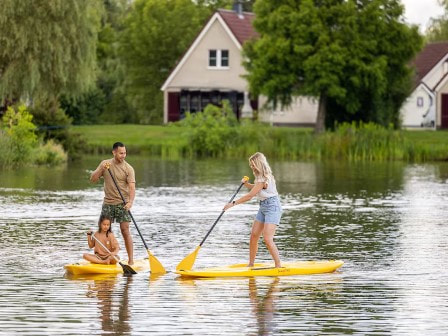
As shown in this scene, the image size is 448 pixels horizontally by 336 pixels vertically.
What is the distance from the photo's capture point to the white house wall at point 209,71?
84625mm

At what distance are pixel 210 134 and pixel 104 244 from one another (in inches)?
1765

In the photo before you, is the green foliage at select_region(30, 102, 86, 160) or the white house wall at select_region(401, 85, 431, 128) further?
the white house wall at select_region(401, 85, 431, 128)

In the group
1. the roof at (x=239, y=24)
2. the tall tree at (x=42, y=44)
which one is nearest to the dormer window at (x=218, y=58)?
the roof at (x=239, y=24)

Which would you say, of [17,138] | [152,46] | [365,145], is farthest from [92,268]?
[152,46]

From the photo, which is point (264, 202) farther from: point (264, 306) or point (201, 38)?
point (201, 38)

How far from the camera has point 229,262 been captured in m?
20.6

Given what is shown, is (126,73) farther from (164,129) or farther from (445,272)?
(445,272)

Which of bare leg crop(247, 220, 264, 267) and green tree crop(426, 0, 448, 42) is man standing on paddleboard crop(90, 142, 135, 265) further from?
green tree crop(426, 0, 448, 42)

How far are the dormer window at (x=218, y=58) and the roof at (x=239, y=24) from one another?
5.53ft

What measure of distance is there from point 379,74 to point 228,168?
18.9 meters

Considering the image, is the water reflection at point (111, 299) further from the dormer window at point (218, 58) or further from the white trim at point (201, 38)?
the dormer window at point (218, 58)

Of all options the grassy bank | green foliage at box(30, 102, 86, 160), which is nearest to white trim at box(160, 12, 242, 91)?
the grassy bank

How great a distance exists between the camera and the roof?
83375 mm

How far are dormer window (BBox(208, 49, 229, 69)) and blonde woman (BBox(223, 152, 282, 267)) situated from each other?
66.5m
